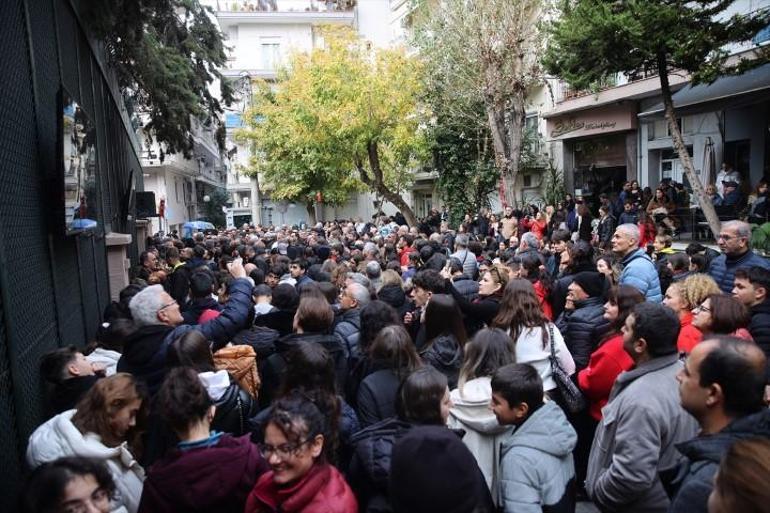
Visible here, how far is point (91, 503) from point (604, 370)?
125 inches

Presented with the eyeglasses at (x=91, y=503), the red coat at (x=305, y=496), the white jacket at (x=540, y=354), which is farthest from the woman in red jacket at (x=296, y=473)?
the white jacket at (x=540, y=354)

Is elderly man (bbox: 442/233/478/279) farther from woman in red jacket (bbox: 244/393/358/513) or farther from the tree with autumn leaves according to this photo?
the tree with autumn leaves

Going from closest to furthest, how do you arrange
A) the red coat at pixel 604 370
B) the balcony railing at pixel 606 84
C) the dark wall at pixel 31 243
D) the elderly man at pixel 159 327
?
1. the dark wall at pixel 31 243
2. the elderly man at pixel 159 327
3. the red coat at pixel 604 370
4. the balcony railing at pixel 606 84

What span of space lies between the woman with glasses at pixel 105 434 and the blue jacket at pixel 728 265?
5.28 metres

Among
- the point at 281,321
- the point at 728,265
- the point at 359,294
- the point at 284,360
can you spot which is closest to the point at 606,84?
the point at 728,265

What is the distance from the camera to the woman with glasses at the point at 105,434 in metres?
2.79

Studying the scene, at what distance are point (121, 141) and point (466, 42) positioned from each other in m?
9.60

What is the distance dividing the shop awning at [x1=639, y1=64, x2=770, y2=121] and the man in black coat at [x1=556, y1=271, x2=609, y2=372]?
8.98 m

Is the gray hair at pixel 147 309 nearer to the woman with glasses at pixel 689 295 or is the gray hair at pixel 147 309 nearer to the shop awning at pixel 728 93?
the woman with glasses at pixel 689 295

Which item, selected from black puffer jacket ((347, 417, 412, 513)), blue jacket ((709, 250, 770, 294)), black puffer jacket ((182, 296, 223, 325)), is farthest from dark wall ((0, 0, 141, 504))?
blue jacket ((709, 250, 770, 294))

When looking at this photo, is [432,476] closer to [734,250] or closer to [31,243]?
[31,243]

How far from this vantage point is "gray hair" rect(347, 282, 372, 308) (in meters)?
5.70

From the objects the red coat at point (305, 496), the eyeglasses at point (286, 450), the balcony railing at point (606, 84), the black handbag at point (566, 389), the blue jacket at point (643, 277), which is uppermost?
the balcony railing at point (606, 84)

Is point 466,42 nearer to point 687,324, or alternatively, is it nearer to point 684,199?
point 684,199
